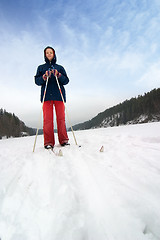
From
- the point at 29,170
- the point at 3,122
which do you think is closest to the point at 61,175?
the point at 29,170

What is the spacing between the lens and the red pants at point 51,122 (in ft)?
11.1

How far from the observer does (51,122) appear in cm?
352

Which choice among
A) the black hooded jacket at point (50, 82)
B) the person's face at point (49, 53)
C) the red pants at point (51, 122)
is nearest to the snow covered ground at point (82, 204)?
the red pants at point (51, 122)

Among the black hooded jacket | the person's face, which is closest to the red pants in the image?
the black hooded jacket

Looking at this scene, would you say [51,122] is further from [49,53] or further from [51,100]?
[49,53]

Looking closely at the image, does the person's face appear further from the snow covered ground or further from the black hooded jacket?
the snow covered ground

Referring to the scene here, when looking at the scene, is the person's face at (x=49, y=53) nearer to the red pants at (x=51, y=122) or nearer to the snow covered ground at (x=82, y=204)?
the red pants at (x=51, y=122)

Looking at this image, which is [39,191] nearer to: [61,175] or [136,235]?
[61,175]

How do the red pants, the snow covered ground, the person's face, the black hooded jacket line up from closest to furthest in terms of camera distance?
the snow covered ground → the red pants → the black hooded jacket → the person's face

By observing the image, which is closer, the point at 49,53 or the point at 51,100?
the point at 51,100

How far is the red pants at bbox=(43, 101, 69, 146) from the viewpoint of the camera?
3.37 m

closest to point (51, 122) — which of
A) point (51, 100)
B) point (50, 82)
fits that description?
point (51, 100)

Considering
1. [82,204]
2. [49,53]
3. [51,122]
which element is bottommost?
[82,204]

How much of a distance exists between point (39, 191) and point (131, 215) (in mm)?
812
